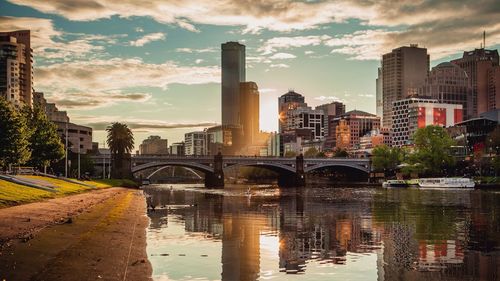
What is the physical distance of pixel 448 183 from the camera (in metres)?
152

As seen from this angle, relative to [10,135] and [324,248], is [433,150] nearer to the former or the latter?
[10,135]

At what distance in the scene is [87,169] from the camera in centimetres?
17038

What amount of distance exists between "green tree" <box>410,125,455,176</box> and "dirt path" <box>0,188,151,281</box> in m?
149

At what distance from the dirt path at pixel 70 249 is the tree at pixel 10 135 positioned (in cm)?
4692

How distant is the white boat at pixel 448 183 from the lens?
147025 mm

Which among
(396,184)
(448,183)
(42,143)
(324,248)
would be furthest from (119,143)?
(324,248)

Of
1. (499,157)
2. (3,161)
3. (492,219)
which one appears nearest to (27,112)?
(3,161)

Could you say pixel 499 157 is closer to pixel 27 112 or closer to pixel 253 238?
pixel 27 112

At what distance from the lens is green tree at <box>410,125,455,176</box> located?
17712 centimetres

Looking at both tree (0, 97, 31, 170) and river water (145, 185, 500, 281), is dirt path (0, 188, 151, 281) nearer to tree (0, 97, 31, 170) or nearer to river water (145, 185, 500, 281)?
river water (145, 185, 500, 281)

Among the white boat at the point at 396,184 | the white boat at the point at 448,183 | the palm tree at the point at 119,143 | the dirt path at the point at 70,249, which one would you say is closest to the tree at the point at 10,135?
the dirt path at the point at 70,249

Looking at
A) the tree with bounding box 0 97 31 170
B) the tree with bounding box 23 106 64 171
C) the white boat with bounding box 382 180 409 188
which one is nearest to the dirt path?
the tree with bounding box 0 97 31 170

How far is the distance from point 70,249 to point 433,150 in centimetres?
16619

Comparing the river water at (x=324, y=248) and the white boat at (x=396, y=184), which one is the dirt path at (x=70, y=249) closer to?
the river water at (x=324, y=248)
